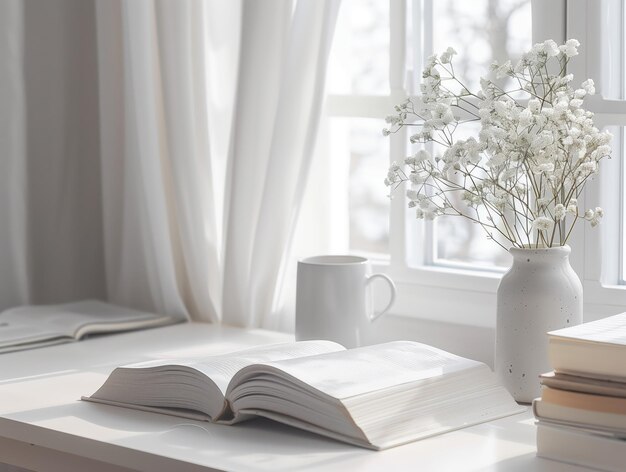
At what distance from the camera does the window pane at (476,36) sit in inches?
69.7

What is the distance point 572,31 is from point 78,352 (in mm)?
910

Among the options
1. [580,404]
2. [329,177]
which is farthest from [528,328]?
[329,177]

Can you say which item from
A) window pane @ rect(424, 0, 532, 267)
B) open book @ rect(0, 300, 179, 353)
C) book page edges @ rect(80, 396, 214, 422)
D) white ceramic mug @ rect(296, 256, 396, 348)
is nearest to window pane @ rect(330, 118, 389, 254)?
window pane @ rect(424, 0, 532, 267)

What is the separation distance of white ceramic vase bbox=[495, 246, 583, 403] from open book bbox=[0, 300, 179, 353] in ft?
2.47

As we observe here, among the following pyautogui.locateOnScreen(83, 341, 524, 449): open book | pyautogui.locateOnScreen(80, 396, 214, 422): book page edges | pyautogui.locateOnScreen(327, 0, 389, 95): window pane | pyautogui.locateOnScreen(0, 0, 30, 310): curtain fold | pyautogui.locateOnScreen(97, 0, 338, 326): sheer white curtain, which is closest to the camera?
pyautogui.locateOnScreen(83, 341, 524, 449): open book

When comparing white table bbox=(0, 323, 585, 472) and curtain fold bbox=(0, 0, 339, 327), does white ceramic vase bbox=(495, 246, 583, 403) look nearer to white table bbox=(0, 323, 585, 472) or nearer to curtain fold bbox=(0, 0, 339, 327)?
white table bbox=(0, 323, 585, 472)

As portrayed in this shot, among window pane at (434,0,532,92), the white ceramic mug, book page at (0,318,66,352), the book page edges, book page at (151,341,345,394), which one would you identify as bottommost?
the book page edges

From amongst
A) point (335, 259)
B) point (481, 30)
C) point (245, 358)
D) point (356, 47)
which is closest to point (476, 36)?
point (481, 30)

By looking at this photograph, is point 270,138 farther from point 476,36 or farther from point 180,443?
point 180,443

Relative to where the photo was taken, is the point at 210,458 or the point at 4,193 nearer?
the point at 210,458

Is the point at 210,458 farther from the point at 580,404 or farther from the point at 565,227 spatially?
the point at 565,227

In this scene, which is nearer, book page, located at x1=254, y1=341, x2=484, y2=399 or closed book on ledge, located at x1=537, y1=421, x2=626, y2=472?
closed book on ledge, located at x1=537, y1=421, x2=626, y2=472

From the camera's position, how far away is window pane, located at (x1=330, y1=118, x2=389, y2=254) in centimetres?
186

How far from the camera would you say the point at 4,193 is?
6.66 ft
